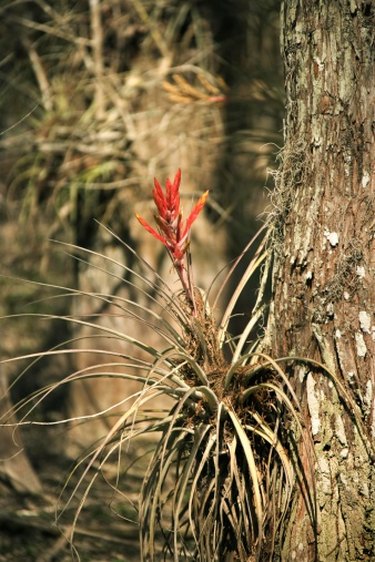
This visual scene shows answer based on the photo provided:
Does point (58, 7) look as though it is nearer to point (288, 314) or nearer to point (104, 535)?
point (104, 535)

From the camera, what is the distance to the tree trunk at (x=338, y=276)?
2537 mm

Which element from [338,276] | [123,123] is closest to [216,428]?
[338,276]

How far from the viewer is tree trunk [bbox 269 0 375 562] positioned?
254cm

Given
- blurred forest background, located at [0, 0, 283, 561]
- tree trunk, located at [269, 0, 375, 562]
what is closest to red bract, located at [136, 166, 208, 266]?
tree trunk, located at [269, 0, 375, 562]

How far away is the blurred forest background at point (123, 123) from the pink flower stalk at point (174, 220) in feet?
10.4

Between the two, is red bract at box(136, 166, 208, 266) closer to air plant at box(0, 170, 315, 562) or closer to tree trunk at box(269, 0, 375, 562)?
air plant at box(0, 170, 315, 562)

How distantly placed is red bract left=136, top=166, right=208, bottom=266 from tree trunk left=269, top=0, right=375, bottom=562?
0.35 m

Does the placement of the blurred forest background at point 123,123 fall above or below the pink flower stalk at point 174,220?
above

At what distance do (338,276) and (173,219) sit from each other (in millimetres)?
529

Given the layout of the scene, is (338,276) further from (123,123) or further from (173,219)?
(123,123)

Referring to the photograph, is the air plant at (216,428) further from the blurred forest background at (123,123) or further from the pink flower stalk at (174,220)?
the blurred forest background at (123,123)

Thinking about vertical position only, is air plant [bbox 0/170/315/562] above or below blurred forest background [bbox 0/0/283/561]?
below

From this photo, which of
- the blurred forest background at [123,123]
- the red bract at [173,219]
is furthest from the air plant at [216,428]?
the blurred forest background at [123,123]

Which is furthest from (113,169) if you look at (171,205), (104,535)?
(171,205)
